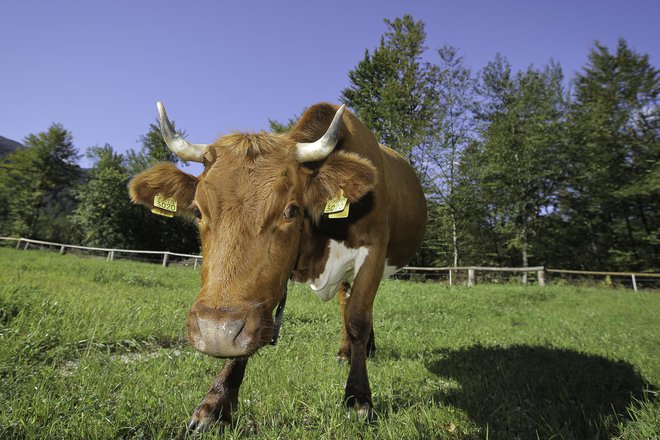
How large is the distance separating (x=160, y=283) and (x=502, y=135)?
73.8 feet

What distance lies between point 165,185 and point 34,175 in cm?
4759

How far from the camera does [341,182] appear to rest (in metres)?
2.70

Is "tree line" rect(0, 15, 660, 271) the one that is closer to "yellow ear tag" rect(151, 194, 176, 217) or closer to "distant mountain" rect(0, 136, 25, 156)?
"yellow ear tag" rect(151, 194, 176, 217)

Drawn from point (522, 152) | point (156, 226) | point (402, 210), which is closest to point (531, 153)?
point (522, 152)

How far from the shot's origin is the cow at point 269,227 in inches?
72.8

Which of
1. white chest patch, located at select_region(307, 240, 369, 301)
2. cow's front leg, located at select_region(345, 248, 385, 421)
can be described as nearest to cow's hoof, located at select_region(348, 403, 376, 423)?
cow's front leg, located at select_region(345, 248, 385, 421)

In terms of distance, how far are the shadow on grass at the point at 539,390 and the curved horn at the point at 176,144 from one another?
8.64 ft

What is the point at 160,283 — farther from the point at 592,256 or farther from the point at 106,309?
the point at 592,256

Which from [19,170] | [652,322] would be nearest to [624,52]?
[652,322]

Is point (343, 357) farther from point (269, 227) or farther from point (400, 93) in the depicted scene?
point (400, 93)

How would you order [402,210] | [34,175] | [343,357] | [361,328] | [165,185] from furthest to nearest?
[34,175] → [402,210] → [343,357] → [165,185] → [361,328]

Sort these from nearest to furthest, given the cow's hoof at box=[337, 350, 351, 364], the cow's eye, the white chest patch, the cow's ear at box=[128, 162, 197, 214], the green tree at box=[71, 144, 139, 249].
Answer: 1. the cow's eye
2. the cow's ear at box=[128, 162, 197, 214]
3. the white chest patch
4. the cow's hoof at box=[337, 350, 351, 364]
5. the green tree at box=[71, 144, 139, 249]

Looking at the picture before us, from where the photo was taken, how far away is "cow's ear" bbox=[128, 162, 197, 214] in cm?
299

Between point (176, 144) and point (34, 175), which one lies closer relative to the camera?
point (176, 144)
